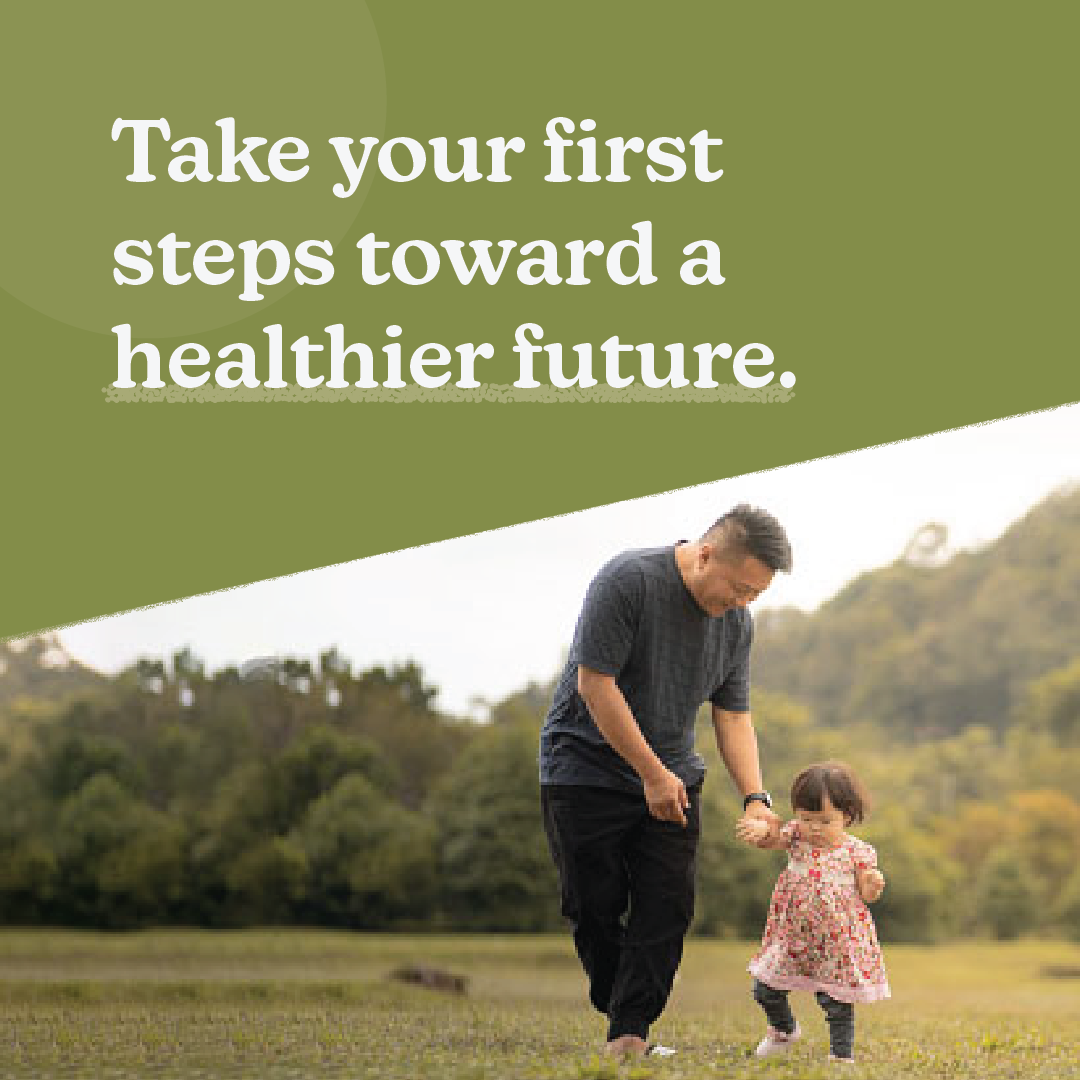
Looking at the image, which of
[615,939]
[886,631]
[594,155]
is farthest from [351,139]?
[886,631]

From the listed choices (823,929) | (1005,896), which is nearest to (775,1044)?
(823,929)

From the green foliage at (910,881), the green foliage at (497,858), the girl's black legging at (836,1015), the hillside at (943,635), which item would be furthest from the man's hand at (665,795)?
the hillside at (943,635)

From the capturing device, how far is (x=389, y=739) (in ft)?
54.5

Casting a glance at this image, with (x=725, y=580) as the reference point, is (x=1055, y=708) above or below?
above

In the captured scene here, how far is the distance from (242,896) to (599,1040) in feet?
28.8

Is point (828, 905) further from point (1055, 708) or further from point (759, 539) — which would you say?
point (1055, 708)

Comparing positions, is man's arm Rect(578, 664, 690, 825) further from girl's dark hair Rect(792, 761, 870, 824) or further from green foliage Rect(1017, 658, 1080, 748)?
green foliage Rect(1017, 658, 1080, 748)

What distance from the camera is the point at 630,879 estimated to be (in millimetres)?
6281

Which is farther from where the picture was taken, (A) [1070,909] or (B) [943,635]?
(B) [943,635]

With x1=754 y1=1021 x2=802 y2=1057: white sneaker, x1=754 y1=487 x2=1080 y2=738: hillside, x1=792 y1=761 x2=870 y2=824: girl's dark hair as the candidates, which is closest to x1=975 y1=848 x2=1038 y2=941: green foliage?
x1=754 y1=487 x2=1080 y2=738: hillside

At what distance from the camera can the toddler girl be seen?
6.37 metres

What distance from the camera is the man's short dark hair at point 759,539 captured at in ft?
19.3

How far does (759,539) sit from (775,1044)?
7.09ft

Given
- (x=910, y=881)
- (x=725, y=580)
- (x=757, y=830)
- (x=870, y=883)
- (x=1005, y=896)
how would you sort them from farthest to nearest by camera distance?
(x=1005, y=896)
(x=910, y=881)
(x=870, y=883)
(x=757, y=830)
(x=725, y=580)
